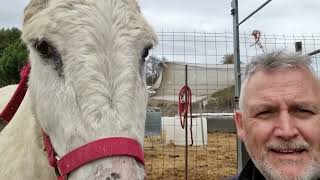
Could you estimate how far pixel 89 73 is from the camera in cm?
196

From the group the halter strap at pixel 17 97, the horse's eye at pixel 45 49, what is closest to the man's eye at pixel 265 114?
the horse's eye at pixel 45 49

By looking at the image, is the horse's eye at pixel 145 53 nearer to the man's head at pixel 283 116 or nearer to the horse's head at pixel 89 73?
the horse's head at pixel 89 73

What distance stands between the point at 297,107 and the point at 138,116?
698mm

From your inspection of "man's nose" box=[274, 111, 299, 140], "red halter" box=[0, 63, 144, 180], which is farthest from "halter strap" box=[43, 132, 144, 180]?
"man's nose" box=[274, 111, 299, 140]

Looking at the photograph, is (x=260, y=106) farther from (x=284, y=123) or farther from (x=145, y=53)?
(x=145, y=53)

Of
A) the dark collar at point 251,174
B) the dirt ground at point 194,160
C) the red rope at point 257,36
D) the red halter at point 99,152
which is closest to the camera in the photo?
the red halter at point 99,152

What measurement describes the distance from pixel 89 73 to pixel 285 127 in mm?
866

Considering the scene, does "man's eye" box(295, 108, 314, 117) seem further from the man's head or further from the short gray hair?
the short gray hair

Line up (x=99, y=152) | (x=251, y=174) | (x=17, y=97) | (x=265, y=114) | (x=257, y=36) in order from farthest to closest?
(x=257, y=36) → (x=17, y=97) → (x=251, y=174) → (x=265, y=114) → (x=99, y=152)

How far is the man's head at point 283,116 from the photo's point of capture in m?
1.90

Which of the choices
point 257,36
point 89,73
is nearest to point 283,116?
point 89,73

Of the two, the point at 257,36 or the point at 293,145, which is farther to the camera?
the point at 257,36

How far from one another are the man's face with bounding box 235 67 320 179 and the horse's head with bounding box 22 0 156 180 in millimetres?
522

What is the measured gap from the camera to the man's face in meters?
1.90
